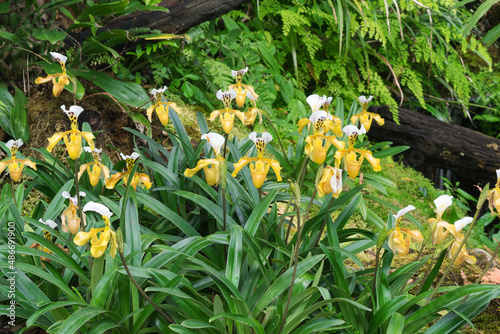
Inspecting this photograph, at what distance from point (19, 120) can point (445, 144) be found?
11.6 feet

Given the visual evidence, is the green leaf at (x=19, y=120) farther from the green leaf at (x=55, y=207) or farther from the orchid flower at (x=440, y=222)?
the orchid flower at (x=440, y=222)

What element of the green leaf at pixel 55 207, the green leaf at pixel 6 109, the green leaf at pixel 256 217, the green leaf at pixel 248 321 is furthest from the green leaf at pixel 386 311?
the green leaf at pixel 6 109

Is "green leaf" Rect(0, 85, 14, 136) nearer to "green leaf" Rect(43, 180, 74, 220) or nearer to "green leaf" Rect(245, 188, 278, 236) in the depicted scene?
"green leaf" Rect(43, 180, 74, 220)

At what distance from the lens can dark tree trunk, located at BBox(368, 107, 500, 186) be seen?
12.6 feet

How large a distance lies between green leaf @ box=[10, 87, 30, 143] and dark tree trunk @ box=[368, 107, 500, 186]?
3.09 m

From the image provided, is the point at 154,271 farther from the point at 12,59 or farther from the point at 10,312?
the point at 12,59

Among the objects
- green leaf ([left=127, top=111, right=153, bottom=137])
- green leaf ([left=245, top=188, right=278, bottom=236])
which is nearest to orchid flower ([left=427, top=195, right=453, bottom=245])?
green leaf ([left=245, top=188, right=278, bottom=236])

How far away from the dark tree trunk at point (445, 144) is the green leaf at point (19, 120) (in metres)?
3.09

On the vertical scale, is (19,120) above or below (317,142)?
below

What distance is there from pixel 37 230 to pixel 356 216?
6.20 ft

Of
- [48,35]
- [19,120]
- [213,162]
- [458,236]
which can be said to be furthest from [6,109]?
[458,236]

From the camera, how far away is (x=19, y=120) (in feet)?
7.64

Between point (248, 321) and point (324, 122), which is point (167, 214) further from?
point (324, 122)

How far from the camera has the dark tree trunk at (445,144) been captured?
12.6 ft
